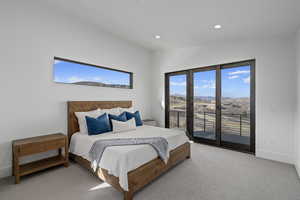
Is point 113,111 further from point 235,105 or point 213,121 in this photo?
point 235,105

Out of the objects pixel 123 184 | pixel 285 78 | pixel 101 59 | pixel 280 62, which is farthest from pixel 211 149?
pixel 101 59

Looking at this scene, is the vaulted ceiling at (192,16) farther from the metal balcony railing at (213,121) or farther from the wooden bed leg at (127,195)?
the wooden bed leg at (127,195)

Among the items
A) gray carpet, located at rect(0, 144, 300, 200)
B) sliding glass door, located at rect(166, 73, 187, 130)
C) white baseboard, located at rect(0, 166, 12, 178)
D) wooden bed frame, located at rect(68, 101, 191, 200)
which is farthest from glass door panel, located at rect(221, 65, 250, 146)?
white baseboard, located at rect(0, 166, 12, 178)

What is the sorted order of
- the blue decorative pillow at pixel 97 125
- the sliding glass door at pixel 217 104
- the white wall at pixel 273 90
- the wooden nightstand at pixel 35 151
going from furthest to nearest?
the sliding glass door at pixel 217 104 → the white wall at pixel 273 90 → the blue decorative pillow at pixel 97 125 → the wooden nightstand at pixel 35 151

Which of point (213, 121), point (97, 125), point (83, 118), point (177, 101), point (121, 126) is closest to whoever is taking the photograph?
point (97, 125)

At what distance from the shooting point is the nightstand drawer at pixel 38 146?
85.2 inches

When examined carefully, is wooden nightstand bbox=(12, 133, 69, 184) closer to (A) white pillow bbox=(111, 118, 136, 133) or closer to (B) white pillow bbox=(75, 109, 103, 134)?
(B) white pillow bbox=(75, 109, 103, 134)

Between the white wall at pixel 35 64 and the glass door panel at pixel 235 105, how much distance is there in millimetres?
3279

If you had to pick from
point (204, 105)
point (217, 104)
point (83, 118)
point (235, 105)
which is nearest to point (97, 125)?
point (83, 118)

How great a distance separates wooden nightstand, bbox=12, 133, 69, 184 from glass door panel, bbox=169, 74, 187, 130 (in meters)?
3.21

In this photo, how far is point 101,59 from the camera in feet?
12.0

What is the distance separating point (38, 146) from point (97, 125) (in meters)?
0.96

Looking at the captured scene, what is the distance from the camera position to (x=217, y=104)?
3.86 m

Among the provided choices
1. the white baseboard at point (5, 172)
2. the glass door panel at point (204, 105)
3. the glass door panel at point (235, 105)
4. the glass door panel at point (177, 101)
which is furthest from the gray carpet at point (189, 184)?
the glass door panel at point (177, 101)
